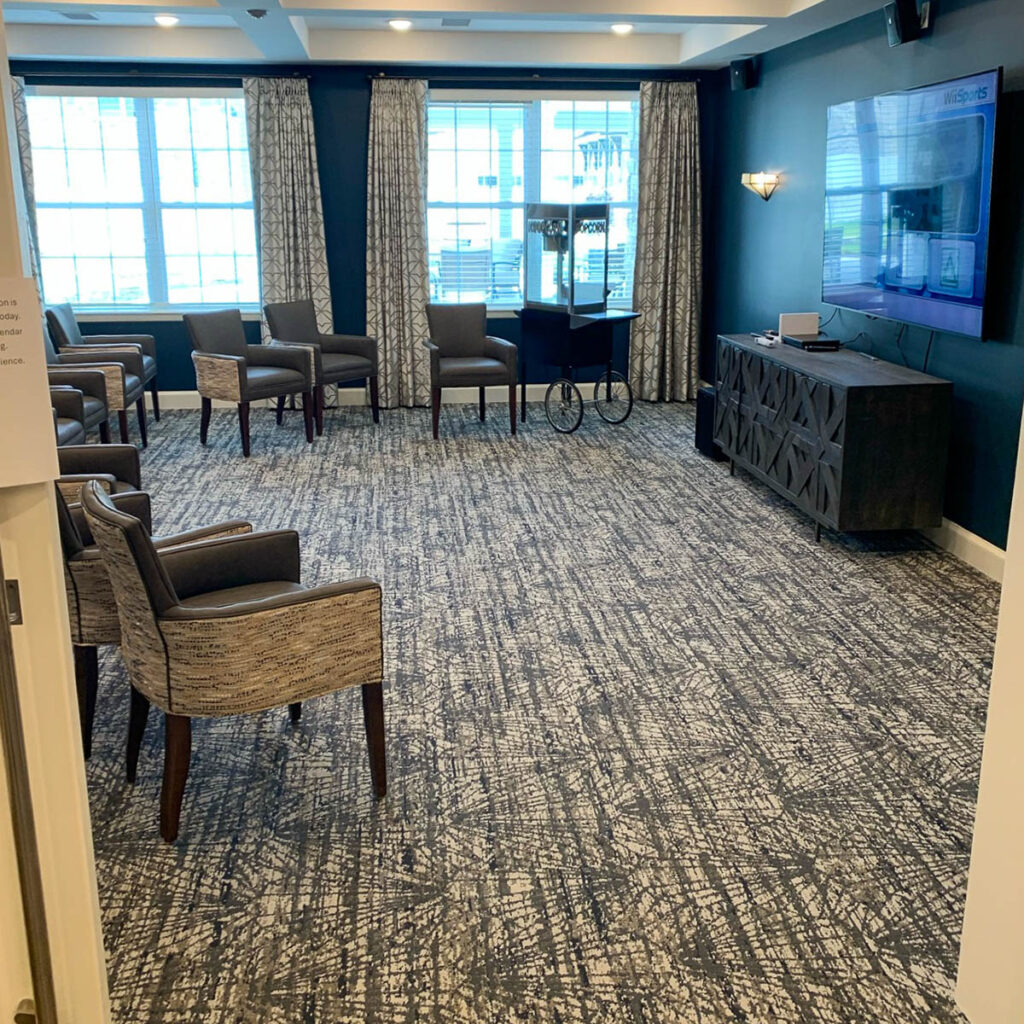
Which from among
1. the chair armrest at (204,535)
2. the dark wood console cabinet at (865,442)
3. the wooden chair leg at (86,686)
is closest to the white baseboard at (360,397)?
the dark wood console cabinet at (865,442)

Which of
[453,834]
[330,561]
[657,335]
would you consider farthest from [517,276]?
[453,834]

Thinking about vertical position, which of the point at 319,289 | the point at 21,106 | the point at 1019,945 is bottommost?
the point at 1019,945

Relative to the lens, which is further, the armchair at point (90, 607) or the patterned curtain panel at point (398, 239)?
the patterned curtain panel at point (398, 239)

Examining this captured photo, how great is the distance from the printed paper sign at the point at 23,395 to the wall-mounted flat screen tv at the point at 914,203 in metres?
3.96

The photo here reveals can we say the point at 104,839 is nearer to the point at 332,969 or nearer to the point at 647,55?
the point at 332,969

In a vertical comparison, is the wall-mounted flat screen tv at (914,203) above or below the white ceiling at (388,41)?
below

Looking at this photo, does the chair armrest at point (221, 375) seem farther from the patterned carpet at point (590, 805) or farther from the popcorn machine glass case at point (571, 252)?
the popcorn machine glass case at point (571, 252)

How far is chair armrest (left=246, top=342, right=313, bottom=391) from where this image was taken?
288 inches

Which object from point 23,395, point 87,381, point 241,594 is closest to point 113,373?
point 87,381

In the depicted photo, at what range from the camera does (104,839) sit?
2900 mm

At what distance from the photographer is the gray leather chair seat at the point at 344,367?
7.62 metres

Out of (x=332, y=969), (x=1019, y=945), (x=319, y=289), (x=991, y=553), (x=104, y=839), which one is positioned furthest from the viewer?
(x=319, y=289)

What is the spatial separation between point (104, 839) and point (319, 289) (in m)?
6.24

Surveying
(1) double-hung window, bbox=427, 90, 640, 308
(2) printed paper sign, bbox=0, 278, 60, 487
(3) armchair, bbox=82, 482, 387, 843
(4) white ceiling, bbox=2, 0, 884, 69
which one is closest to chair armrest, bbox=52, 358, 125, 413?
(4) white ceiling, bbox=2, 0, 884, 69
